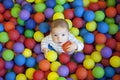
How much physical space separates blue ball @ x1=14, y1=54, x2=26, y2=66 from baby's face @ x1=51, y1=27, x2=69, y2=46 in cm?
19

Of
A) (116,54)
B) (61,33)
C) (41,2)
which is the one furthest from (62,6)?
(116,54)

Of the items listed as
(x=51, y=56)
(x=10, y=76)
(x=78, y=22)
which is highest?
(x=78, y=22)

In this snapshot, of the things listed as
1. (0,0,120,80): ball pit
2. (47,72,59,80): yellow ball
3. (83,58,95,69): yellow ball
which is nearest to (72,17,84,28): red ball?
(0,0,120,80): ball pit

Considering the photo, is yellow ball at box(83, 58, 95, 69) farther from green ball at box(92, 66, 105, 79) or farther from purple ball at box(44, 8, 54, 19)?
purple ball at box(44, 8, 54, 19)

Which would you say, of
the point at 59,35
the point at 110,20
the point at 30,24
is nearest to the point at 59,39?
the point at 59,35

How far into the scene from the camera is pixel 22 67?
4.79 feet

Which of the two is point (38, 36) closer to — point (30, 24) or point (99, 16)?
point (30, 24)

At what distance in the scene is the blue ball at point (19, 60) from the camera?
1.43 m

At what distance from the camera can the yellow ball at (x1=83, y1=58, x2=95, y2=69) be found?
4.57 ft

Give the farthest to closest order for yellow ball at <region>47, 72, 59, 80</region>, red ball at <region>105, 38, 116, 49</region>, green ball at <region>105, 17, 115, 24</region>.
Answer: green ball at <region>105, 17, 115, 24</region>, red ball at <region>105, 38, 116, 49</region>, yellow ball at <region>47, 72, 59, 80</region>

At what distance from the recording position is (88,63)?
1392mm

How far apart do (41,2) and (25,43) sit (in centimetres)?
27

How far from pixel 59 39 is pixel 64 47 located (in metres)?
0.07

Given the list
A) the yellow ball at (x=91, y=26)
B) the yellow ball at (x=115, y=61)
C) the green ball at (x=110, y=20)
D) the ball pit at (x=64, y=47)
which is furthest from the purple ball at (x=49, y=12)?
the yellow ball at (x=115, y=61)
